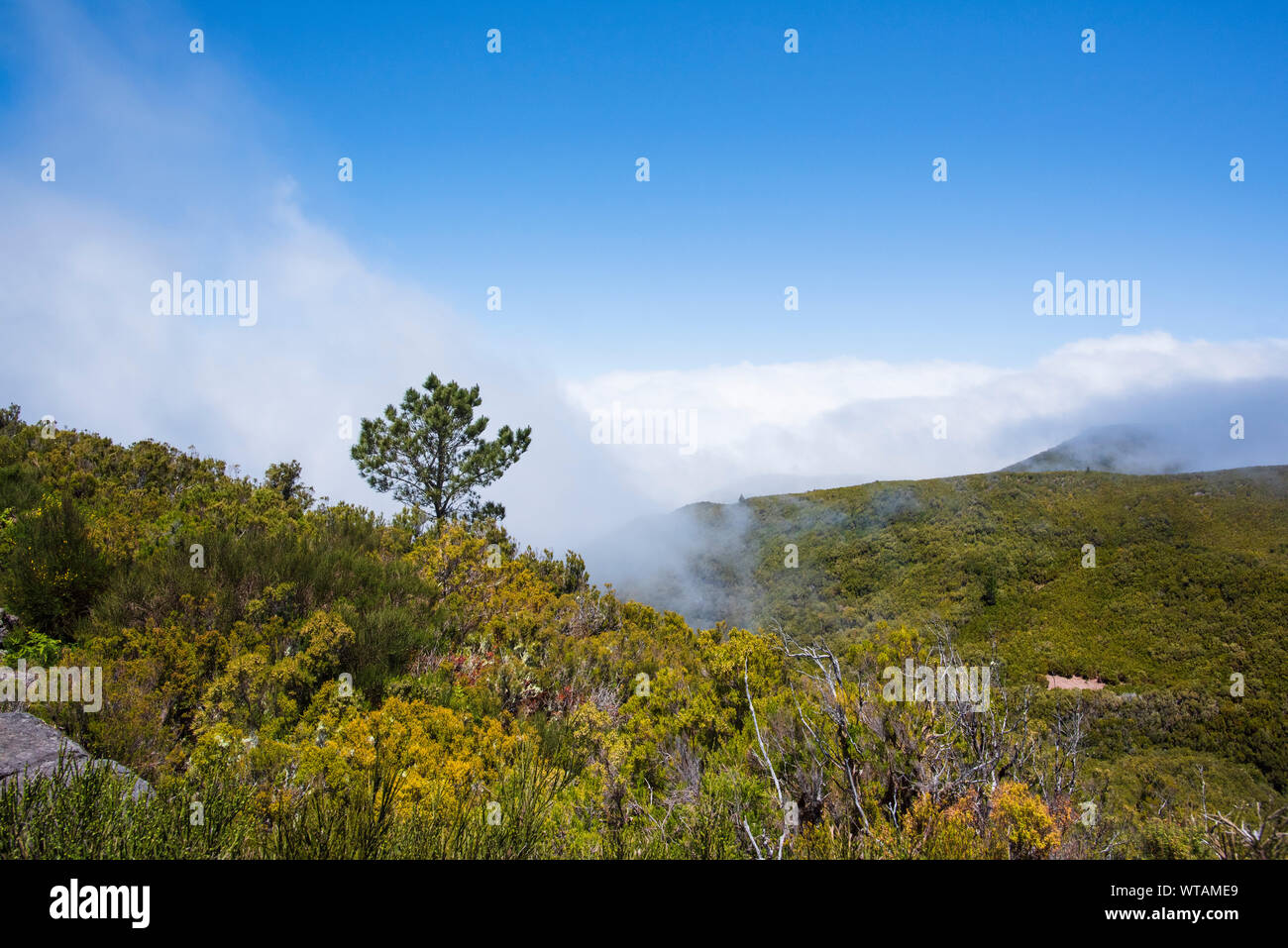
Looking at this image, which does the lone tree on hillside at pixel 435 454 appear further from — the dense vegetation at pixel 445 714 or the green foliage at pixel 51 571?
the green foliage at pixel 51 571

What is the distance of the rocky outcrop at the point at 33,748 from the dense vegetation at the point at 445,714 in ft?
1.15

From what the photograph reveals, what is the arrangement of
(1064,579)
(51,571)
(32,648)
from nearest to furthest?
(32,648) < (51,571) < (1064,579)

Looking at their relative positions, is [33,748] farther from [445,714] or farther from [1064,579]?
[1064,579]

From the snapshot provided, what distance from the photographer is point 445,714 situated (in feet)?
17.6

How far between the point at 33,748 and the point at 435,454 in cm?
1701

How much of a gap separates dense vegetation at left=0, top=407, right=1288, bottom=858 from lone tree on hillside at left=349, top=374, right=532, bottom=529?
540 cm

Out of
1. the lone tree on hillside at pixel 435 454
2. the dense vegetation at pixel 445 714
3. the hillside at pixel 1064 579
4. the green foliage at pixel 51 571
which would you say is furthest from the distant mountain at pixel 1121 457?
the green foliage at pixel 51 571

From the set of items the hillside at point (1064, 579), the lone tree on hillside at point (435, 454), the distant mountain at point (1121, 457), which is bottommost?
the hillside at point (1064, 579)

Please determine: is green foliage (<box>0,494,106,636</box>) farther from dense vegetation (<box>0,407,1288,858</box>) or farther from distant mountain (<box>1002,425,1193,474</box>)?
distant mountain (<box>1002,425,1193,474</box>)

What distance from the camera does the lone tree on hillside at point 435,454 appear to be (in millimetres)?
19531

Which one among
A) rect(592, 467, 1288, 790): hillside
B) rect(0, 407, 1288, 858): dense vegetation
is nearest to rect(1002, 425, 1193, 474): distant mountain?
rect(592, 467, 1288, 790): hillside

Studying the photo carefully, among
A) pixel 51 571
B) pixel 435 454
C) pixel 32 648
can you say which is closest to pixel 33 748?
pixel 32 648

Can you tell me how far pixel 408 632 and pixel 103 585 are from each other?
3275mm

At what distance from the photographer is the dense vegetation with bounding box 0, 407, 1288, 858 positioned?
2826mm
